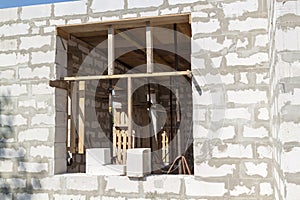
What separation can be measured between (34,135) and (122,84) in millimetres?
3021

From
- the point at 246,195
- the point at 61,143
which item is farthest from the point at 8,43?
the point at 246,195

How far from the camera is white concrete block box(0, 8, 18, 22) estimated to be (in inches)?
170

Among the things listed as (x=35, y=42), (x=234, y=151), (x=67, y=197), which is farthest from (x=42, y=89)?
(x=234, y=151)

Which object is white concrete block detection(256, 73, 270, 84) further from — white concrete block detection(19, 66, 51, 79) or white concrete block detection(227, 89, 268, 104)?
white concrete block detection(19, 66, 51, 79)

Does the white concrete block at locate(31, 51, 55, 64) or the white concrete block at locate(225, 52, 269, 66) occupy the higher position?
the white concrete block at locate(31, 51, 55, 64)

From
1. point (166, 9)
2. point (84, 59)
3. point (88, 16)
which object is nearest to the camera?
point (166, 9)

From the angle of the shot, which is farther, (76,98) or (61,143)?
(76,98)

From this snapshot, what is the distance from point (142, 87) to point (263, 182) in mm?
4535

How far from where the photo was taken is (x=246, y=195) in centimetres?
340

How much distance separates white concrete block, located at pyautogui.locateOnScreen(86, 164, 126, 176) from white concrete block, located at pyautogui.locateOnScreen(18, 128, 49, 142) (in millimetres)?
654

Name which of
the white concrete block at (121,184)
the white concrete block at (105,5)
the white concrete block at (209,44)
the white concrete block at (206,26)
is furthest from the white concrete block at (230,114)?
the white concrete block at (105,5)

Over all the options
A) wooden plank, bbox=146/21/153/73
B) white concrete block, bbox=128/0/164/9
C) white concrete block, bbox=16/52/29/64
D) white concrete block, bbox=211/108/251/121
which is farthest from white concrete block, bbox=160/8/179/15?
white concrete block, bbox=16/52/29/64

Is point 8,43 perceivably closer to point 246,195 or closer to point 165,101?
point 246,195

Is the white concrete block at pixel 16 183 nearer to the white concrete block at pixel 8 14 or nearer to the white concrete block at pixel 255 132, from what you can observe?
the white concrete block at pixel 8 14
